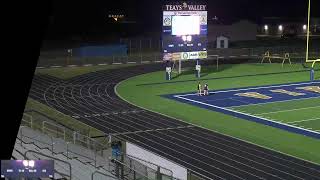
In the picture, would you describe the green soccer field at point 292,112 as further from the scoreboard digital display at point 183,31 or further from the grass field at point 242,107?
the scoreboard digital display at point 183,31

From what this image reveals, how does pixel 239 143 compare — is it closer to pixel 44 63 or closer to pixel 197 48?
pixel 197 48

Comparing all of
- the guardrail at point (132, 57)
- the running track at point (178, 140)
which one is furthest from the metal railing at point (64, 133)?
the guardrail at point (132, 57)

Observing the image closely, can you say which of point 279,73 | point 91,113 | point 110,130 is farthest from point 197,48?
point 110,130

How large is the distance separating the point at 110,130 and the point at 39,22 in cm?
1514

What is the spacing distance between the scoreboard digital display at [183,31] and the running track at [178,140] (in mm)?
A: 5469

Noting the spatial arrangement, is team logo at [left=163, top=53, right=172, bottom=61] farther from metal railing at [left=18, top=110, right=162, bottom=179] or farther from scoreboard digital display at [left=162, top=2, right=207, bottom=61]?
metal railing at [left=18, top=110, right=162, bottom=179]

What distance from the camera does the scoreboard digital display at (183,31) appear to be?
1314 inches

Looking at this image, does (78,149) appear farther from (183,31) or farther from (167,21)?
(183,31)

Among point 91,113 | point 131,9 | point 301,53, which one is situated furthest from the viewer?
point 131,9

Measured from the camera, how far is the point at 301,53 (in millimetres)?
53688

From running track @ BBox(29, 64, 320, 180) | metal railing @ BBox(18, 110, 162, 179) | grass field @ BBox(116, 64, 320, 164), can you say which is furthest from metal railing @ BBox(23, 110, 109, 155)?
grass field @ BBox(116, 64, 320, 164)

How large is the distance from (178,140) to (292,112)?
275 inches

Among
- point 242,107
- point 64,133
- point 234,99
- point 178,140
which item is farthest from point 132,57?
point 64,133

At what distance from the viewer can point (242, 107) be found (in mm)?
24219
